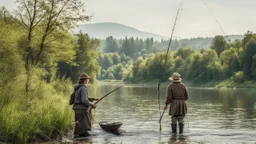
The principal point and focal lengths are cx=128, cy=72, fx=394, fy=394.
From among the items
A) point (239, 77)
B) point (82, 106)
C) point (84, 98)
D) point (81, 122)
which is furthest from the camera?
point (239, 77)

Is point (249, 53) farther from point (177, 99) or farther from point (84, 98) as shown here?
point (84, 98)

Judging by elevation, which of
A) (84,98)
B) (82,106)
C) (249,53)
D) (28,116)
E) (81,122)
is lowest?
(81,122)

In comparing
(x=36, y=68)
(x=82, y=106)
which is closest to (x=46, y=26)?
(x=36, y=68)

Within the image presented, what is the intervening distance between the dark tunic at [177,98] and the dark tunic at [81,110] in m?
3.30

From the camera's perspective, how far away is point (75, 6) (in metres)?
24.6

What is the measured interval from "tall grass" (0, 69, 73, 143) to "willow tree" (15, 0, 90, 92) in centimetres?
341

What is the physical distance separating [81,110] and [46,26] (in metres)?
11.6

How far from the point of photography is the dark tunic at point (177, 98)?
49.3 feet

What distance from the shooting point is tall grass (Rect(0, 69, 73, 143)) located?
1161cm

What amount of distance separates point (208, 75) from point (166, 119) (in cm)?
8261

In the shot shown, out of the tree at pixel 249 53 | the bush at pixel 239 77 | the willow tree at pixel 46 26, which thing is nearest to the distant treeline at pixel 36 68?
A: the willow tree at pixel 46 26

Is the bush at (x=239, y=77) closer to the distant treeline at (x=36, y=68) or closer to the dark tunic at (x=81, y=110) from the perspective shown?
the distant treeline at (x=36, y=68)

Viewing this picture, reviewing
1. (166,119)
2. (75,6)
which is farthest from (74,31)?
(166,119)

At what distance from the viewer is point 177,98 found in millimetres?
15125
